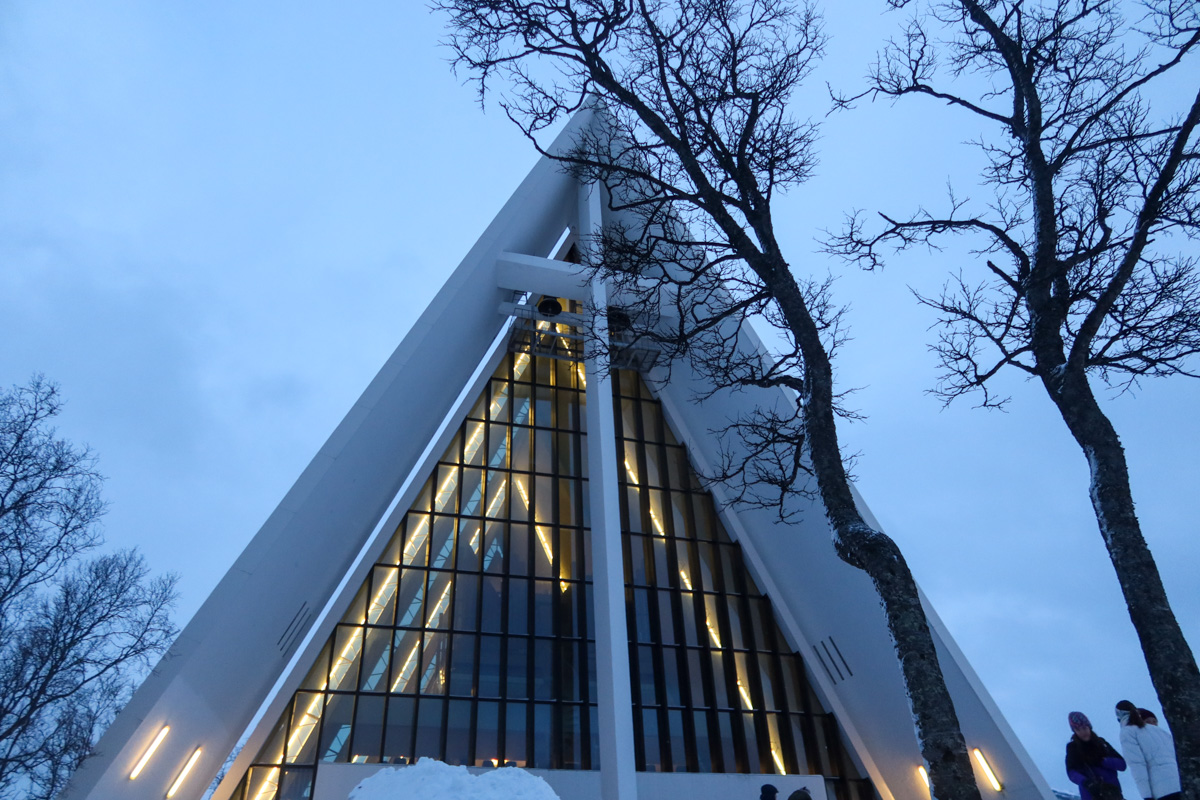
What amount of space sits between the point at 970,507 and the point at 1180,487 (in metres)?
25.3

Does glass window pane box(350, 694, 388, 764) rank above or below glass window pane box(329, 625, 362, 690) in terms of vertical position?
below

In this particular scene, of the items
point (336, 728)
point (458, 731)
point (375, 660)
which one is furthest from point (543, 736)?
point (336, 728)

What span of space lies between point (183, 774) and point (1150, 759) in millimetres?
10615

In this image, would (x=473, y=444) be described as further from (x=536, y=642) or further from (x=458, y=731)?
(x=458, y=731)

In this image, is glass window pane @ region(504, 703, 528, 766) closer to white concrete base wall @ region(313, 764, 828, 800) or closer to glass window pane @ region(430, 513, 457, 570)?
white concrete base wall @ region(313, 764, 828, 800)

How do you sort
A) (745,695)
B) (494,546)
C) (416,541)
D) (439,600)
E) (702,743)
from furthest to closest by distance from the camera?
(494,546), (416,541), (439,600), (745,695), (702,743)

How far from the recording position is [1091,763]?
444cm

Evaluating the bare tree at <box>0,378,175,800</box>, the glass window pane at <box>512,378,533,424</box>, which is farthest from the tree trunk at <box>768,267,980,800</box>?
the glass window pane at <box>512,378,533,424</box>

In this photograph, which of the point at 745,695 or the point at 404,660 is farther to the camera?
the point at 745,695

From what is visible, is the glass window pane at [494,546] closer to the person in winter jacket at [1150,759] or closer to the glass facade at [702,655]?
the glass facade at [702,655]

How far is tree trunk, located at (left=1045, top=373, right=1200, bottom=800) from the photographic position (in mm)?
3453

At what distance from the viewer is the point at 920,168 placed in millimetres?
69438

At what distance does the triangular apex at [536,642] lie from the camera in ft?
39.4

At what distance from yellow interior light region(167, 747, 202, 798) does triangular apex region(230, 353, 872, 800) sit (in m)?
1.80
